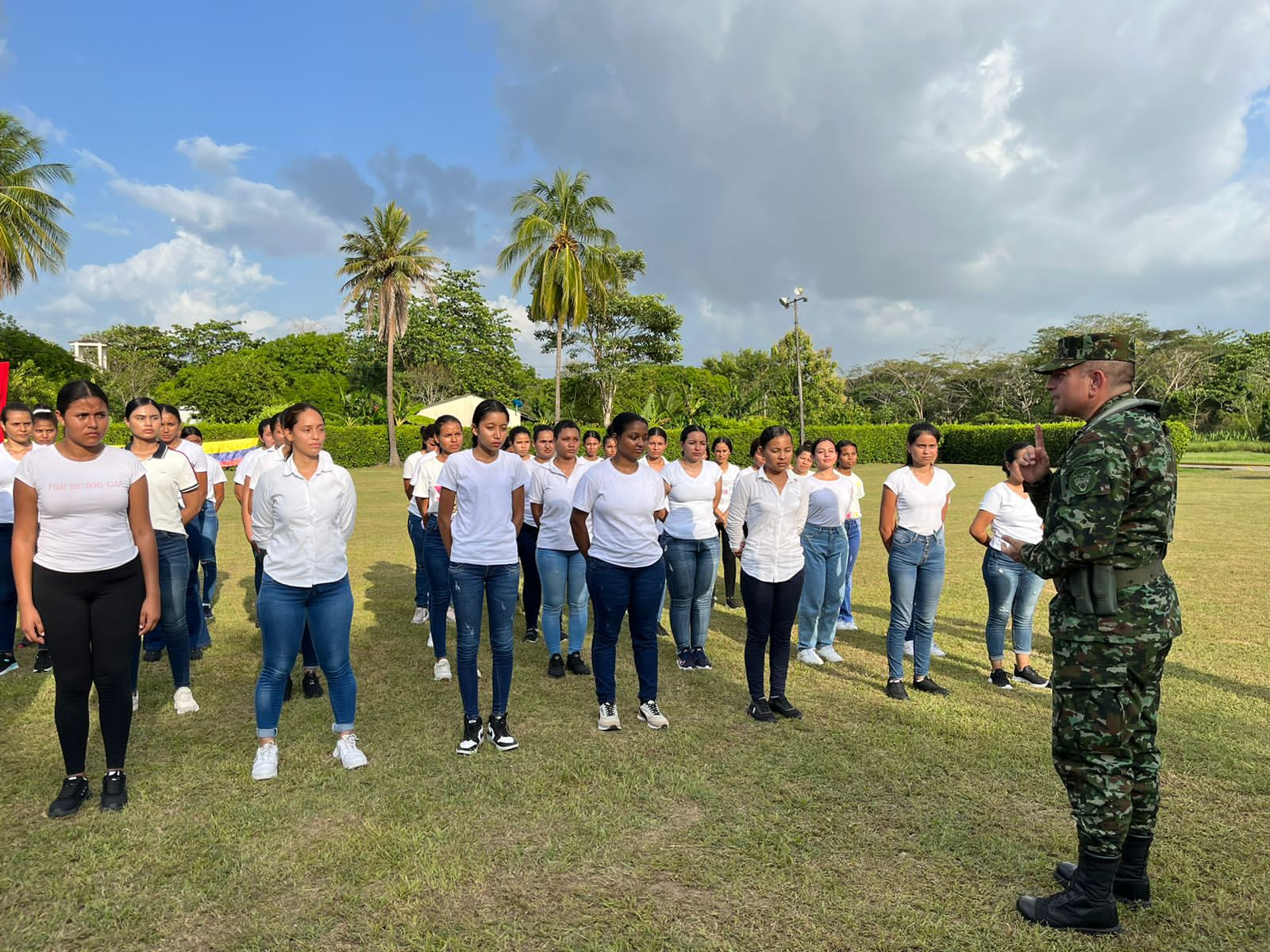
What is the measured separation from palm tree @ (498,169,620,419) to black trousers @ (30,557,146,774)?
2933 cm

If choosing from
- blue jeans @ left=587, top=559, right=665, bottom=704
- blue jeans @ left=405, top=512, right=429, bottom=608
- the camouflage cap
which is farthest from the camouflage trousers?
blue jeans @ left=405, top=512, right=429, bottom=608

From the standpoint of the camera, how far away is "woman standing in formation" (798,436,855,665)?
6.07 meters

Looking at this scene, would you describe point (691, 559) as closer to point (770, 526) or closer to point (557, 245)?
point (770, 526)

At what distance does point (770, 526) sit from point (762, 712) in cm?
125

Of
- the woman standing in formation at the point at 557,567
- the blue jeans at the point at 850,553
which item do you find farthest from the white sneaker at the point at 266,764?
the blue jeans at the point at 850,553

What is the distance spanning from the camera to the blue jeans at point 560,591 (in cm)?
562

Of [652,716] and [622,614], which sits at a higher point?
[622,614]

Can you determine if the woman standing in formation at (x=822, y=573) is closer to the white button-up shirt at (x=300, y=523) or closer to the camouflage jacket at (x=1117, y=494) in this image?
the camouflage jacket at (x=1117, y=494)

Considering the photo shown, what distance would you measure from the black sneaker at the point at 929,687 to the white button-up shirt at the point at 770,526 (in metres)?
1.55

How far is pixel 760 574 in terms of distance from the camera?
4559 mm

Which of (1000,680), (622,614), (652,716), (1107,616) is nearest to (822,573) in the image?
(1000,680)

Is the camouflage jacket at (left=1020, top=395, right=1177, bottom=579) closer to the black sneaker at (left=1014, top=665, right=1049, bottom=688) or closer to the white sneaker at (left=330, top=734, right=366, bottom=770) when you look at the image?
the black sneaker at (left=1014, top=665, right=1049, bottom=688)

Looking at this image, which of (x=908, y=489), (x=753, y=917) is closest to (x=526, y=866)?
(x=753, y=917)

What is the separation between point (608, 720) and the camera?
4.54m
